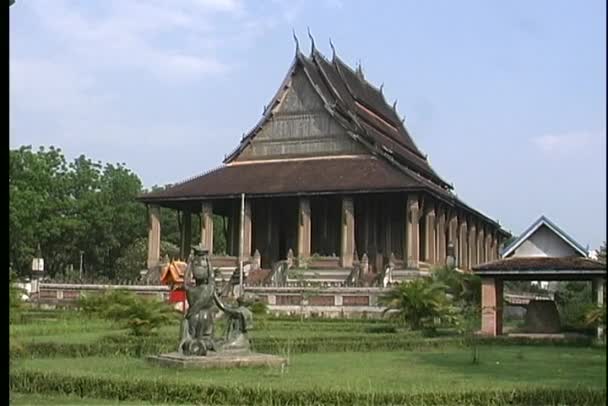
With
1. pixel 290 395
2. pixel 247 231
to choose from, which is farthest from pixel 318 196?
pixel 290 395

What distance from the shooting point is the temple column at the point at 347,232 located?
43406mm

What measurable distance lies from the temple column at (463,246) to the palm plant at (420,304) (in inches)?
Result: 867

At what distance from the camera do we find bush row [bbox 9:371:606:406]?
12.3 meters

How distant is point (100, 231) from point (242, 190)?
19617 millimetres

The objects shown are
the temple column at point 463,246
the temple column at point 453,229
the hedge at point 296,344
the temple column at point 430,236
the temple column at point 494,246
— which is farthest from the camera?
the temple column at point 494,246

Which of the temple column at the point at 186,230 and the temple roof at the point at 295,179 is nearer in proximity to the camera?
the temple roof at the point at 295,179

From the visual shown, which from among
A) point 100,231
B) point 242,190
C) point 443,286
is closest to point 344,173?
point 242,190

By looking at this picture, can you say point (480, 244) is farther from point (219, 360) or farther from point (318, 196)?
point (219, 360)

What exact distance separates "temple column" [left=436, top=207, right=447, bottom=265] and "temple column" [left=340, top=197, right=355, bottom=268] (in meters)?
6.57

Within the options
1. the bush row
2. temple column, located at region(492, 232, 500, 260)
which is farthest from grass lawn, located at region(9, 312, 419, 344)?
temple column, located at region(492, 232, 500, 260)

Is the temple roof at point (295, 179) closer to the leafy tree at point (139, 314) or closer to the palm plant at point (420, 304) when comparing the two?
the palm plant at point (420, 304)

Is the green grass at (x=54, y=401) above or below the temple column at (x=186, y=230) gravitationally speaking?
below

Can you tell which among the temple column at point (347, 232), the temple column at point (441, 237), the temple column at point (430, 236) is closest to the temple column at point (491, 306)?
the temple column at point (347, 232)

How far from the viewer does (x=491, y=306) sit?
28.1 m
